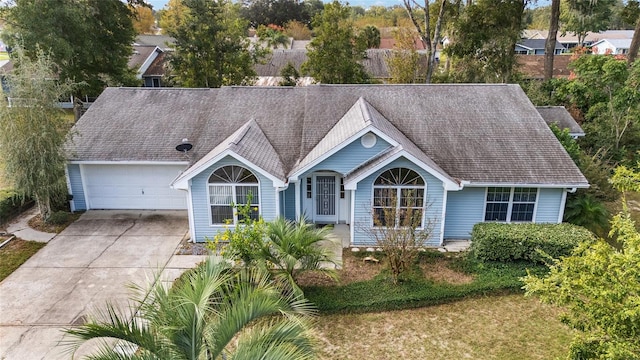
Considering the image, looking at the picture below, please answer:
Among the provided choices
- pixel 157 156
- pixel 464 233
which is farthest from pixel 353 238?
pixel 157 156

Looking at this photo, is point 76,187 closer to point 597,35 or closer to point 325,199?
point 325,199

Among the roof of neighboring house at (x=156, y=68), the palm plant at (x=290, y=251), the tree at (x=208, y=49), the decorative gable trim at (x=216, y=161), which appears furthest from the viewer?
the roof of neighboring house at (x=156, y=68)

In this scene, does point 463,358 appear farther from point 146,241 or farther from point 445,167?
→ point 146,241

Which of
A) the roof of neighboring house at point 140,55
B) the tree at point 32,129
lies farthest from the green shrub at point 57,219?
the roof of neighboring house at point 140,55

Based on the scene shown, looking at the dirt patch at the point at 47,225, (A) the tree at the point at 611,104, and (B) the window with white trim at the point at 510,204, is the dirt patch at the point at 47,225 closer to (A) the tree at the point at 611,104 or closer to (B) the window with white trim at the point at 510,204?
(B) the window with white trim at the point at 510,204

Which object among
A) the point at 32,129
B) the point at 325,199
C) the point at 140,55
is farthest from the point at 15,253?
the point at 140,55

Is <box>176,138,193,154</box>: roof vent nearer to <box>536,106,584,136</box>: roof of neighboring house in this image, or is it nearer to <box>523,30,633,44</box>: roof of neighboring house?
<box>536,106,584,136</box>: roof of neighboring house
